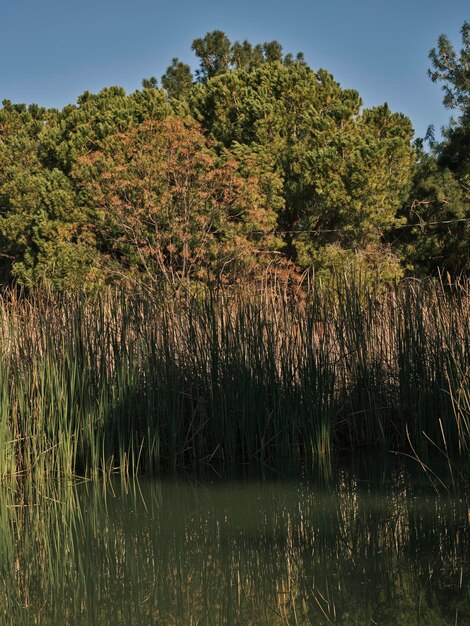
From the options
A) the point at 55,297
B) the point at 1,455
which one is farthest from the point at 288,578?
the point at 55,297

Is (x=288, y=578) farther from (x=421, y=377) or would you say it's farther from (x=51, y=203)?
(x=51, y=203)

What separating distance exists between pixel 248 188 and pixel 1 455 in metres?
10.1

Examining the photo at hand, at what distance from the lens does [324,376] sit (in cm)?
496

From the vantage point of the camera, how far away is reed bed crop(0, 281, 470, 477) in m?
4.62

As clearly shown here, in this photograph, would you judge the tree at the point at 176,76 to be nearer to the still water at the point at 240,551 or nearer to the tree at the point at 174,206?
the tree at the point at 174,206

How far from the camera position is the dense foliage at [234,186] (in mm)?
13898

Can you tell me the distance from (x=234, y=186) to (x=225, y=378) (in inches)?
378

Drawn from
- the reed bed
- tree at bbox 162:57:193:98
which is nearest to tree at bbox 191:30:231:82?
tree at bbox 162:57:193:98

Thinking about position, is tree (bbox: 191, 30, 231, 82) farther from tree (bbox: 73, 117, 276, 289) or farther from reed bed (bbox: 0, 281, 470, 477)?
reed bed (bbox: 0, 281, 470, 477)

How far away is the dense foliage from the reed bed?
7.88 meters

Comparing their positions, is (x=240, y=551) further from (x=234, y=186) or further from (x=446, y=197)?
(x=446, y=197)

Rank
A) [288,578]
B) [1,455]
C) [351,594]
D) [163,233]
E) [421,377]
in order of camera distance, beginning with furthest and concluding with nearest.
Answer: [163,233]
[421,377]
[1,455]
[288,578]
[351,594]

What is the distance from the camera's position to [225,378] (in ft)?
16.3

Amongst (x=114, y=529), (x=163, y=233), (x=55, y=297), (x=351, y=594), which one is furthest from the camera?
A: (x=163, y=233)
